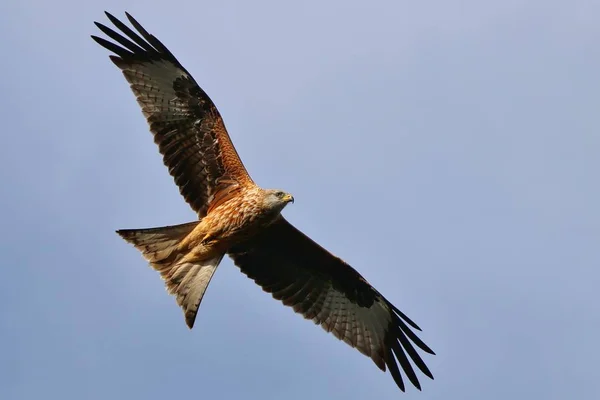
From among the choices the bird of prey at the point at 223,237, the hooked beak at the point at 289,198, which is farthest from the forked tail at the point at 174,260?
the hooked beak at the point at 289,198

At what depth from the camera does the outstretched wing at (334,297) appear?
42.9 feet

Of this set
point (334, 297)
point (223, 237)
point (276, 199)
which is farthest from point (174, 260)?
point (334, 297)

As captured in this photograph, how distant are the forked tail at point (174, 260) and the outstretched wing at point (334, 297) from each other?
876mm

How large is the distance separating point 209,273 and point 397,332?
9.22ft

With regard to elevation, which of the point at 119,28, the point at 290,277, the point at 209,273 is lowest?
the point at 209,273

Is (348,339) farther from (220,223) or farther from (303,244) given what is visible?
(220,223)

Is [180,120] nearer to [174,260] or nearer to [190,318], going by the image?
[174,260]

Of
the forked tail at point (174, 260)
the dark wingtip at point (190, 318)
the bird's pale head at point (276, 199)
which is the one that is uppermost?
the bird's pale head at point (276, 199)

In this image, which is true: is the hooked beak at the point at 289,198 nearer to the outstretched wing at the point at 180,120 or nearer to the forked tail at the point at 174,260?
the outstretched wing at the point at 180,120

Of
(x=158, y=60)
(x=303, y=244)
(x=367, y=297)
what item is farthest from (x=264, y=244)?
(x=158, y=60)

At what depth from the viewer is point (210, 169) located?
1257cm

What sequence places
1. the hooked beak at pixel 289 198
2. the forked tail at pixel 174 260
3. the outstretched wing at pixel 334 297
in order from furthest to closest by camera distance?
the outstretched wing at pixel 334 297 < the forked tail at pixel 174 260 < the hooked beak at pixel 289 198

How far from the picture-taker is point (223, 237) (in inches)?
479

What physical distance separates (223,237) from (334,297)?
6.76 ft
